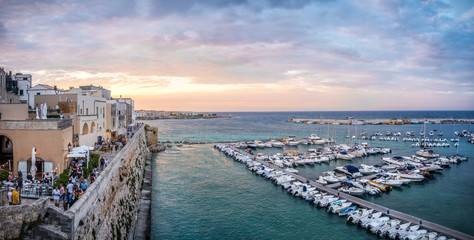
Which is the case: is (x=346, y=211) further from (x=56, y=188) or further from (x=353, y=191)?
(x=56, y=188)

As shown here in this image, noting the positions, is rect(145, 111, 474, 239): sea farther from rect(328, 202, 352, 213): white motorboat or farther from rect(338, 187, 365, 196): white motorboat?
rect(338, 187, 365, 196): white motorboat

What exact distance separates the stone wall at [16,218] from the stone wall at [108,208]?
1.01 meters

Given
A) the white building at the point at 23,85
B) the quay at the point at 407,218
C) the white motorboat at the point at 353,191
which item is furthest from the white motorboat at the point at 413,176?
the white building at the point at 23,85

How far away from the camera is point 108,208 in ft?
43.8

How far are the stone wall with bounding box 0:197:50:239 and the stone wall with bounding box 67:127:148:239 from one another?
1006 mm

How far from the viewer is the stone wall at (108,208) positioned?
9.83m

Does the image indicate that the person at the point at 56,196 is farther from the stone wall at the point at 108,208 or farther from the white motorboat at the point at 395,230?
the white motorboat at the point at 395,230

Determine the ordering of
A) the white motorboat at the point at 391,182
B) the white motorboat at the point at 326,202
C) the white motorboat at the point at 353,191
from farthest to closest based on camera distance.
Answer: the white motorboat at the point at 391,182
the white motorboat at the point at 353,191
the white motorboat at the point at 326,202

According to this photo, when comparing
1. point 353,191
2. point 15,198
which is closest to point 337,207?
point 353,191

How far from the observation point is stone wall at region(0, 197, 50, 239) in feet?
25.1

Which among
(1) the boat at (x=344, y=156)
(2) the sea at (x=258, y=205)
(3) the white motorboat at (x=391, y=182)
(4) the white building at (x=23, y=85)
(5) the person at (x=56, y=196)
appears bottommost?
(2) the sea at (x=258, y=205)

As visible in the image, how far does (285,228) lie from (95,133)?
724 inches

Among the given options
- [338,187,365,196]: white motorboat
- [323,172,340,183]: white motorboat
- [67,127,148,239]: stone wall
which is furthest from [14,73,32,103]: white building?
[338,187,365,196]: white motorboat

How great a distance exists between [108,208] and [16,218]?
5.72 metres
